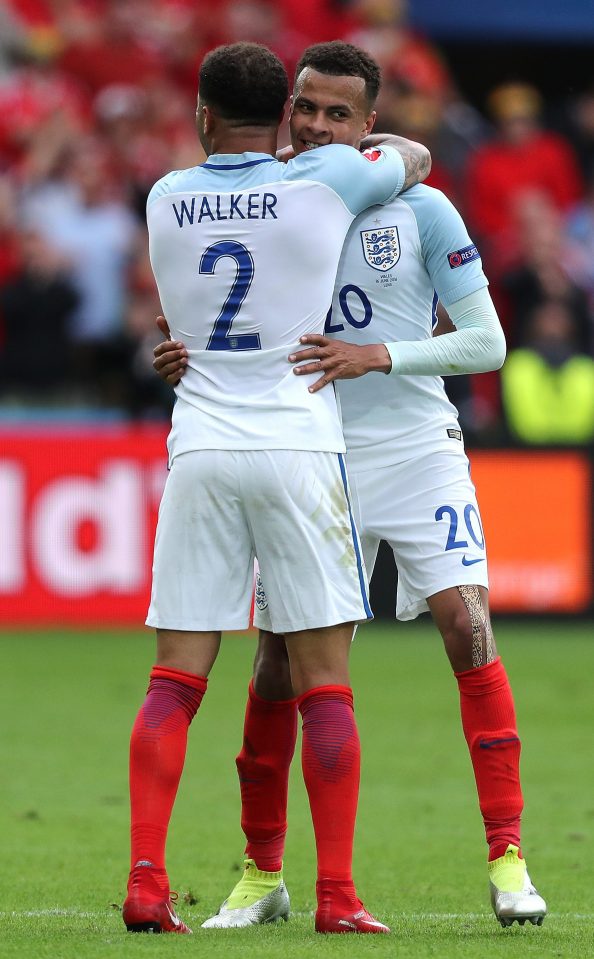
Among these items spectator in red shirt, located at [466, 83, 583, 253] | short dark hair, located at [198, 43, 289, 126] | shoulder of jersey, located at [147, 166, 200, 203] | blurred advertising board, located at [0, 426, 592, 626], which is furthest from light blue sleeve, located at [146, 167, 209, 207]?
spectator in red shirt, located at [466, 83, 583, 253]

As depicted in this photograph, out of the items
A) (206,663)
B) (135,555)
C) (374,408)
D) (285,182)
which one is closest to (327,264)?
(285,182)

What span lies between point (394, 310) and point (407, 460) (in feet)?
1.44

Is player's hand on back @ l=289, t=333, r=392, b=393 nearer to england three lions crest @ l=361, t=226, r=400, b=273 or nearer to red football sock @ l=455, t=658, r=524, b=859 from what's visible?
england three lions crest @ l=361, t=226, r=400, b=273

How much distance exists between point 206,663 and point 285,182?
4.15ft

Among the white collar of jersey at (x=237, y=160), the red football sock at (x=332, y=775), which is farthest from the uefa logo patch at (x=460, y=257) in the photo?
the red football sock at (x=332, y=775)

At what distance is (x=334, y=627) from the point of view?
4477 millimetres

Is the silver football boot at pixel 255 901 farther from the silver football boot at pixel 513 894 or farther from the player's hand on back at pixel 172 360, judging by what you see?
the player's hand on back at pixel 172 360

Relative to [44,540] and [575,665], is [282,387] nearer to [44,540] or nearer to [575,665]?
[575,665]

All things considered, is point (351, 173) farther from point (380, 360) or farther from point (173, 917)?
point (173, 917)

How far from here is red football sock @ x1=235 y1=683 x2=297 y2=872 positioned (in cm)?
495

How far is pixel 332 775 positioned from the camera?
4418mm

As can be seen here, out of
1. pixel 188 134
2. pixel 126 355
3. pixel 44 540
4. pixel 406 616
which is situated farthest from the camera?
pixel 188 134

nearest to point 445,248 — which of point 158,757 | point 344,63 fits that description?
point 344,63

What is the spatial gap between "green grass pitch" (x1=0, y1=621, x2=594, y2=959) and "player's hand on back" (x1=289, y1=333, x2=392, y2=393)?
1.44m
